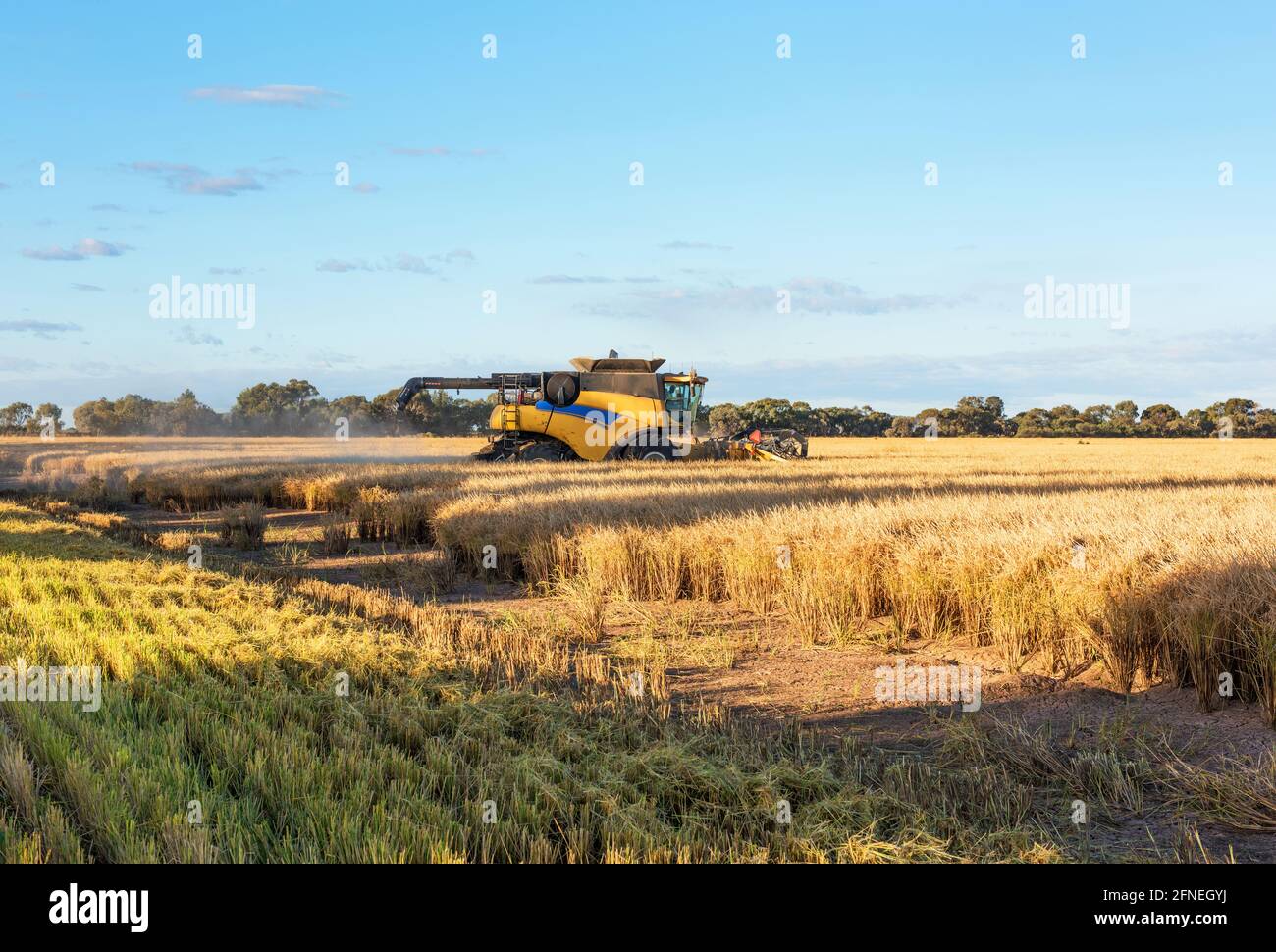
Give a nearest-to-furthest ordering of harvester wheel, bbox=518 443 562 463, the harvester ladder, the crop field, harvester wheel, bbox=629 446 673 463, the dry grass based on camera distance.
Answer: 1. the crop field
2. the dry grass
3. harvester wheel, bbox=518 443 562 463
4. the harvester ladder
5. harvester wheel, bbox=629 446 673 463

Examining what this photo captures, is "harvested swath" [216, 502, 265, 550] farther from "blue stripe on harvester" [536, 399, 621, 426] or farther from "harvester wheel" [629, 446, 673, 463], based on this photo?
"harvester wheel" [629, 446, 673, 463]

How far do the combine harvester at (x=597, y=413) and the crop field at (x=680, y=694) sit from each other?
1484 cm

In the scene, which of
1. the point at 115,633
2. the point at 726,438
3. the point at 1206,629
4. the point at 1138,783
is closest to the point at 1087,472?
the point at 726,438

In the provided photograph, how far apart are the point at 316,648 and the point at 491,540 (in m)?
6.26

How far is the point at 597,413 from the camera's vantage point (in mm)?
28891

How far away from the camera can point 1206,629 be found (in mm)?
6461

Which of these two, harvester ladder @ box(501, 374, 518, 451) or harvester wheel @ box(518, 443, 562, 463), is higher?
harvester ladder @ box(501, 374, 518, 451)

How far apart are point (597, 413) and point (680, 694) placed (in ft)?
71.2

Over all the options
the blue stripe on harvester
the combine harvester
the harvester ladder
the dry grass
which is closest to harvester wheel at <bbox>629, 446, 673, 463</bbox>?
the combine harvester

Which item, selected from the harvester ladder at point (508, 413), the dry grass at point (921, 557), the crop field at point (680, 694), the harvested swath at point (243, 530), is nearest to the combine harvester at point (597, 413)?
the harvester ladder at point (508, 413)

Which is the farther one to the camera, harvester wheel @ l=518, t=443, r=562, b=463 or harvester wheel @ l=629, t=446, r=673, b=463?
harvester wheel @ l=629, t=446, r=673, b=463

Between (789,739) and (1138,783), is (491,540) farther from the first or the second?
(1138,783)

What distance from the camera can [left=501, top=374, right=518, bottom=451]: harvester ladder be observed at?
29094 millimetres

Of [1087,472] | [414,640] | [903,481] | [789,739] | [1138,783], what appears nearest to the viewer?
[1138,783]
